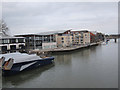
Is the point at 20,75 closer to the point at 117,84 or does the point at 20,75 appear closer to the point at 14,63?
the point at 14,63

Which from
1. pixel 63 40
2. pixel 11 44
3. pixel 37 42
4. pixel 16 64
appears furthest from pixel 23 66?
pixel 63 40

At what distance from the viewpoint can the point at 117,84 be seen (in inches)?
218

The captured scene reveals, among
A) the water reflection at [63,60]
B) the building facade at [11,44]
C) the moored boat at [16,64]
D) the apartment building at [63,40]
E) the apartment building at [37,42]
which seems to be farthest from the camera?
the apartment building at [63,40]

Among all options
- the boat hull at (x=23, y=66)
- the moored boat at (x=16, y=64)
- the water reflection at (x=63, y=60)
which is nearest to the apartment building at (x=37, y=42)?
the water reflection at (x=63, y=60)

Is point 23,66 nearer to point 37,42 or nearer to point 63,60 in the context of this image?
point 63,60

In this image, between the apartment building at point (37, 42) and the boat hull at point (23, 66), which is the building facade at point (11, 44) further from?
the boat hull at point (23, 66)

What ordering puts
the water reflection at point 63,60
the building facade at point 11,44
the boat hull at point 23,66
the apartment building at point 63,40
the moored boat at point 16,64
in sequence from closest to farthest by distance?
the moored boat at point 16,64 → the boat hull at point 23,66 → the water reflection at point 63,60 → the building facade at point 11,44 → the apartment building at point 63,40

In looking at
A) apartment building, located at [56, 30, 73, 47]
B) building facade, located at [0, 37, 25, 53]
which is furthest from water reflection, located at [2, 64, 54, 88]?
apartment building, located at [56, 30, 73, 47]

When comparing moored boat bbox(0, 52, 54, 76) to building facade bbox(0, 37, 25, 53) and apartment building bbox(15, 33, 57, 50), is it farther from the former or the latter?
apartment building bbox(15, 33, 57, 50)

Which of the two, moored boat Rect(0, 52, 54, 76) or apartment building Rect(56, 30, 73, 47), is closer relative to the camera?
moored boat Rect(0, 52, 54, 76)

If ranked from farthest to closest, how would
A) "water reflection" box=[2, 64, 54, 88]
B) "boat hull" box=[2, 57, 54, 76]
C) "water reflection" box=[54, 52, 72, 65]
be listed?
"water reflection" box=[54, 52, 72, 65] < "boat hull" box=[2, 57, 54, 76] < "water reflection" box=[2, 64, 54, 88]

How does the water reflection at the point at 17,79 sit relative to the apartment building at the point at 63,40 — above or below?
below

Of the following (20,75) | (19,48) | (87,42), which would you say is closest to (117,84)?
(20,75)

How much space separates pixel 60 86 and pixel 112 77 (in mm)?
3175
